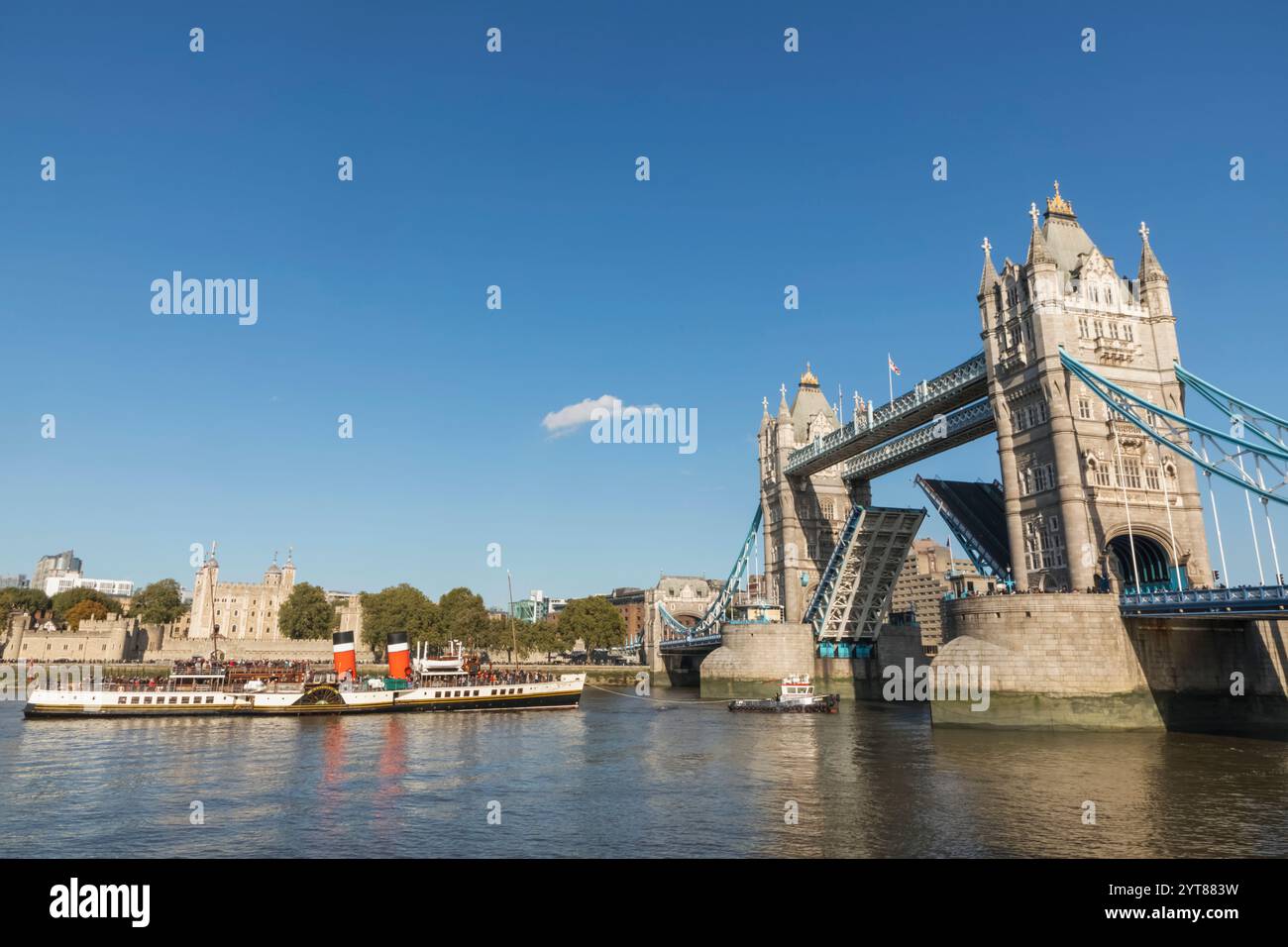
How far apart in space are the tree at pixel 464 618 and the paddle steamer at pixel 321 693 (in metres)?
39.8

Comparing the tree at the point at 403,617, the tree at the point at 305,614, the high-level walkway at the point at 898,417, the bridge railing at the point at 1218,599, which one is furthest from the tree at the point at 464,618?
the bridge railing at the point at 1218,599

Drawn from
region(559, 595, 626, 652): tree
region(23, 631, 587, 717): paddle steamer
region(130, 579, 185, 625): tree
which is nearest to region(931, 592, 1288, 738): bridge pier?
region(23, 631, 587, 717): paddle steamer

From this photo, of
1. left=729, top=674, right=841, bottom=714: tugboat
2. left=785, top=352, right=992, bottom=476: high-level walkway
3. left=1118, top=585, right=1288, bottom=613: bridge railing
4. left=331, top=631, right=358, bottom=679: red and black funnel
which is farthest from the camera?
left=331, top=631, right=358, bottom=679: red and black funnel

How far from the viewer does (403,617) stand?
103188 millimetres

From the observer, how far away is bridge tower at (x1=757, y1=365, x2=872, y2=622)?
2675 inches

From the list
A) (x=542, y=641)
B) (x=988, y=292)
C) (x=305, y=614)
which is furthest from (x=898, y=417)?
(x=305, y=614)

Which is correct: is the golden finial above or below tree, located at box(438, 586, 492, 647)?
above

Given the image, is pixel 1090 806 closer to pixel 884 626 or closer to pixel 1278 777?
pixel 1278 777

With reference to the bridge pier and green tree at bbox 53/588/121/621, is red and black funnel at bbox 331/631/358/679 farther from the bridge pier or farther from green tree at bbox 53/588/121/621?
green tree at bbox 53/588/121/621

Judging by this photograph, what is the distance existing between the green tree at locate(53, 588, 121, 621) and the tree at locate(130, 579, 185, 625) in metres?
8.55

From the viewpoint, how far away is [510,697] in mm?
55375

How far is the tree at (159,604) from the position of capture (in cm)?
11769
